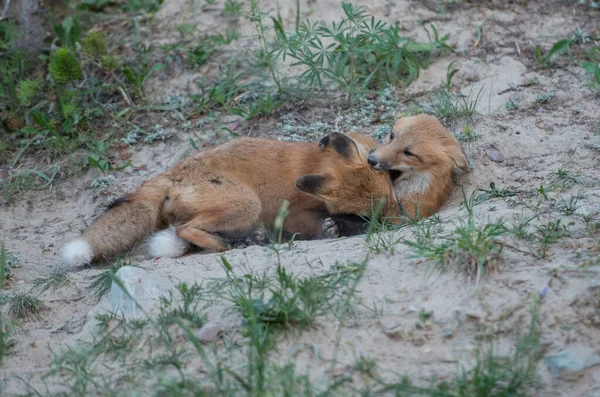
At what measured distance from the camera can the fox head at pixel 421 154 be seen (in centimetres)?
619

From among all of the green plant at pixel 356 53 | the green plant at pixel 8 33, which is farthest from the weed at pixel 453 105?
the green plant at pixel 8 33

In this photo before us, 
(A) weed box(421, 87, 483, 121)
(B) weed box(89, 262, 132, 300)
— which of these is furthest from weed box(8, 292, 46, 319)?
(A) weed box(421, 87, 483, 121)

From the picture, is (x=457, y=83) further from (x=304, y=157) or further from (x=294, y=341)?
(x=294, y=341)

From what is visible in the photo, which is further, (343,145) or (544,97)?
(544,97)

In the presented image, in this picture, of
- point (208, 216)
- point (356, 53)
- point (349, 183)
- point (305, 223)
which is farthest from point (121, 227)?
point (356, 53)

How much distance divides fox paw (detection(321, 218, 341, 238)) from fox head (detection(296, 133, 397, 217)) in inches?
3.4

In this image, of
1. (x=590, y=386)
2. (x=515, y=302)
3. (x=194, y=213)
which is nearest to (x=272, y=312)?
(x=515, y=302)

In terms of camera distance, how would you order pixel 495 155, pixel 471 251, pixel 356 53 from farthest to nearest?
pixel 356 53 < pixel 495 155 < pixel 471 251

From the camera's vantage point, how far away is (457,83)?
26.0ft

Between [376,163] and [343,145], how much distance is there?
1.09 ft

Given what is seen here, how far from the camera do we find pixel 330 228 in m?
6.25

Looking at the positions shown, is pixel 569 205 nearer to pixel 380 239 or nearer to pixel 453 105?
pixel 380 239

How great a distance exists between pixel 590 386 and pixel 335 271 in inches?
66.4

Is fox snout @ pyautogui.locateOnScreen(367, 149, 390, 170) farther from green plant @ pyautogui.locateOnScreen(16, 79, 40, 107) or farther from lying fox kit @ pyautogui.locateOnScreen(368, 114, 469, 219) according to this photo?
green plant @ pyautogui.locateOnScreen(16, 79, 40, 107)
